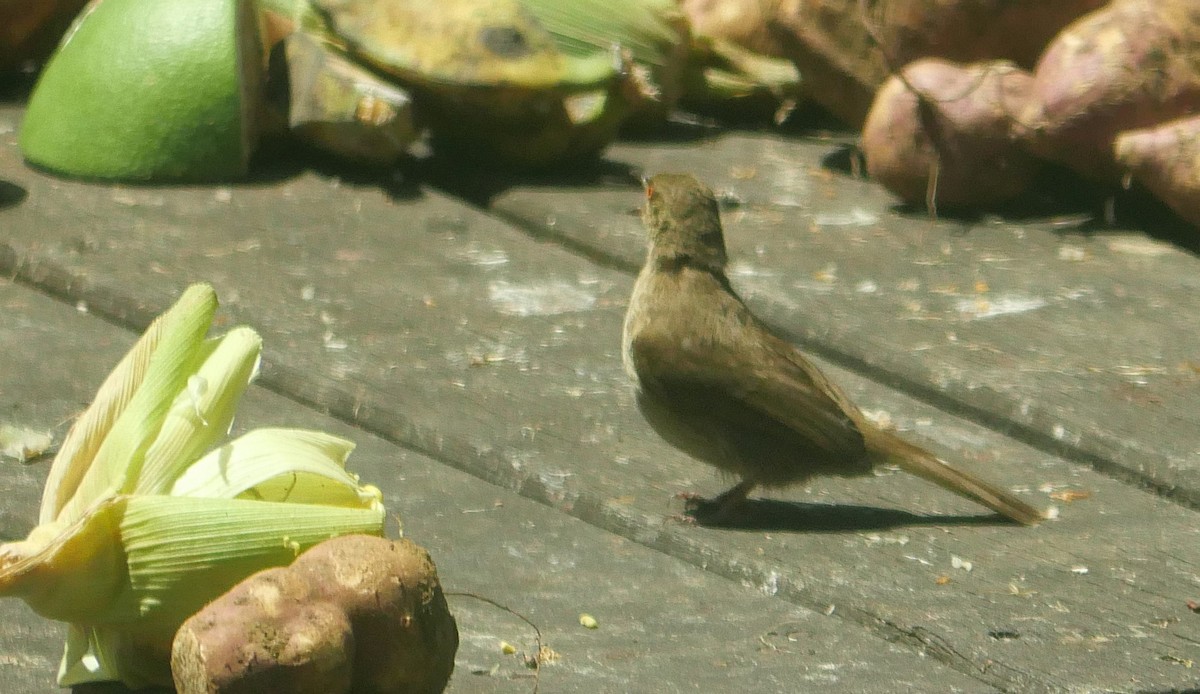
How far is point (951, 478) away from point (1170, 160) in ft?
5.98

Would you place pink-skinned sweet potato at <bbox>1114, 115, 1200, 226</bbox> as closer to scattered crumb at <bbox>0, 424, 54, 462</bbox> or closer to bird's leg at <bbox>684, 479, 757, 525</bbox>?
bird's leg at <bbox>684, 479, 757, 525</bbox>

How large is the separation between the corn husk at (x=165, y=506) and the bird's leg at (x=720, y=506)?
3.07 feet

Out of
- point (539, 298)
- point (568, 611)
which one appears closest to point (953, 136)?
point (539, 298)

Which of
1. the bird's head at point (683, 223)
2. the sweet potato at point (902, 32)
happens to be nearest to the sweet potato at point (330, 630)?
the bird's head at point (683, 223)

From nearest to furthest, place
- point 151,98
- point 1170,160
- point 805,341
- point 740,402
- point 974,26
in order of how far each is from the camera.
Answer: point 740,402, point 805,341, point 1170,160, point 151,98, point 974,26

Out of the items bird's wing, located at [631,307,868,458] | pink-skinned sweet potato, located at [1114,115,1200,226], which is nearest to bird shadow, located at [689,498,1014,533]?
bird's wing, located at [631,307,868,458]

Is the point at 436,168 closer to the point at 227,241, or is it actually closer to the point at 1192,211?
the point at 227,241

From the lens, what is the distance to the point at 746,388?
3258 millimetres

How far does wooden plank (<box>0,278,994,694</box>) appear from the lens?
2305 mm

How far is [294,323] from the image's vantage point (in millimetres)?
3855

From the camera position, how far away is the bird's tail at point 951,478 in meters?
3.09

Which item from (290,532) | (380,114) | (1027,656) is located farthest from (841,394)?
(380,114)

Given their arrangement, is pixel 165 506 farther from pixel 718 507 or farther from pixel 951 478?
pixel 951 478

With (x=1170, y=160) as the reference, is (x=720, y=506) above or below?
below
